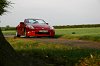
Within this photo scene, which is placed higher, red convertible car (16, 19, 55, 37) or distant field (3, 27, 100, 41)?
red convertible car (16, 19, 55, 37)

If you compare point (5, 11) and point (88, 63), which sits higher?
point (5, 11)

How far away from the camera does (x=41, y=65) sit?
9719mm

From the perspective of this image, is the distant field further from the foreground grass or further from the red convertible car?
the foreground grass

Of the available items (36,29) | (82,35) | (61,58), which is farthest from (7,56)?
(36,29)

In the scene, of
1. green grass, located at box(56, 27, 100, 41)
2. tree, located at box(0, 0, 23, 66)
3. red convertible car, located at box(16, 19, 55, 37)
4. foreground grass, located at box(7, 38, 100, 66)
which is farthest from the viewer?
red convertible car, located at box(16, 19, 55, 37)

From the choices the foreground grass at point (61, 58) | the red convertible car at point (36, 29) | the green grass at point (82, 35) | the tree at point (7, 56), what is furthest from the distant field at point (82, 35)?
the tree at point (7, 56)

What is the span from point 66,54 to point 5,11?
319cm

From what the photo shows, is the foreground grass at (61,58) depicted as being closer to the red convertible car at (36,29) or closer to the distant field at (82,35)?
the distant field at (82,35)

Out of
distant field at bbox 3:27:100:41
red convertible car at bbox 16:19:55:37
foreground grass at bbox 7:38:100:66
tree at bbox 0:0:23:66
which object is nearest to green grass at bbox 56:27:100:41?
distant field at bbox 3:27:100:41

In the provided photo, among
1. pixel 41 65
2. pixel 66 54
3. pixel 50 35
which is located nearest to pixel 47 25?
pixel 50 35

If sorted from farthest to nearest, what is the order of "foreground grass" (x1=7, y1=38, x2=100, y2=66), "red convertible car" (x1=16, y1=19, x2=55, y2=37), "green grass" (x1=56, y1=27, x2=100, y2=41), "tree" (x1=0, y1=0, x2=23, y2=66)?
"red convertible car" (x1=16, y1=19, x2=55, y2=37) → "green grass" (x1=56, y1=27, x2=100, y2=41) → "foreground grass" (x1=7, y1=38, x2=100, y2=66) → "tree" (x1=0, y1=0, x2=23, y2=66)

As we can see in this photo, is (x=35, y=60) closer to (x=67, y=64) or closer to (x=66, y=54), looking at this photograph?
(x=67, y=64)

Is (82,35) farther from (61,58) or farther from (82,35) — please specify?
(61,58)

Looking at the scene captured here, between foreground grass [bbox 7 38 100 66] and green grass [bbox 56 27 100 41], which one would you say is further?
green grass [bbox 56 27 100 41]
